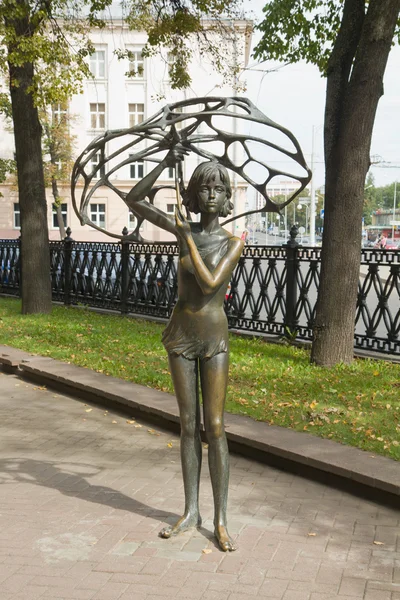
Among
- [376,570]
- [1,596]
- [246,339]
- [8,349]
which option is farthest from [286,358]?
[1,596]

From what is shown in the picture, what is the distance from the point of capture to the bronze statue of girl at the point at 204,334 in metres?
4.77

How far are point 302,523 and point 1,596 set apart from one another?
2.14m

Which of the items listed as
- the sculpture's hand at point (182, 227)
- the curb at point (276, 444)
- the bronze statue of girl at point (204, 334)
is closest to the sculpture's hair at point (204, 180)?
the bronze statue of girl at point (204, 334)

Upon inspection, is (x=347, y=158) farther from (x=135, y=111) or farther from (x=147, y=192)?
(x=135, y=111)

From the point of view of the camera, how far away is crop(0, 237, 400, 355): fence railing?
38.3 feet

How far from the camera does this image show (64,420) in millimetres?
8391

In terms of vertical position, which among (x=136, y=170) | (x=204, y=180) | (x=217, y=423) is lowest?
(x=217, y=423)

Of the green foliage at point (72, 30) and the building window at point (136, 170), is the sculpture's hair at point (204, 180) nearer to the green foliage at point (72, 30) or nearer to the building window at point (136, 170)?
the green foliage at point (72, 30)

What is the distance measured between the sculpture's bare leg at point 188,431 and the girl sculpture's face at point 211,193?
99 centimetres

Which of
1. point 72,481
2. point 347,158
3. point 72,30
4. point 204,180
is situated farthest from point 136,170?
point 204,180

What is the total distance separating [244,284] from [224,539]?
9.91m

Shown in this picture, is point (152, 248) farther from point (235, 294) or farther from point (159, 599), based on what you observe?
point (159, 599)

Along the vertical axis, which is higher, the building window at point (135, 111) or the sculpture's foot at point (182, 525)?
the building window at point (135, 111)

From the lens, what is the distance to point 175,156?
5188 mm
